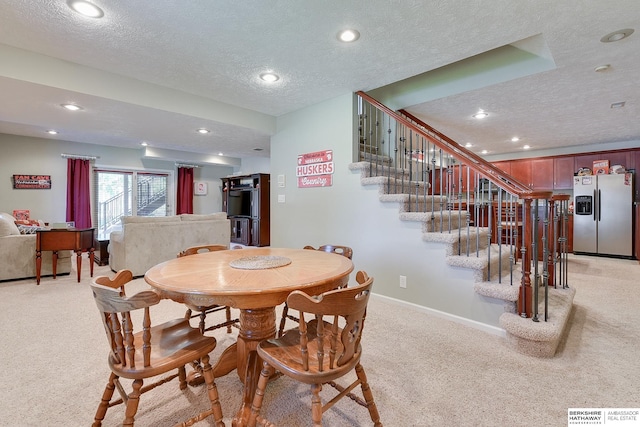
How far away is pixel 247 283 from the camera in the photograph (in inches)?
52.1

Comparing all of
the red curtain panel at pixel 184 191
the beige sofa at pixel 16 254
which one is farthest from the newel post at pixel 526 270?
the red curtain panel at pixel 184 191

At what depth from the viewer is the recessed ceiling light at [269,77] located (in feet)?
9.71

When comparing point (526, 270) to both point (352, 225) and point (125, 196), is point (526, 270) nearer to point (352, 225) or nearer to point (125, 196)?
point (352, 225)

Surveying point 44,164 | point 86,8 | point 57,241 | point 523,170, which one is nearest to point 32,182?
point 44,164

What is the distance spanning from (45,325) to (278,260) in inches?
93.3

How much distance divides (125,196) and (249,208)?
3.16 metres

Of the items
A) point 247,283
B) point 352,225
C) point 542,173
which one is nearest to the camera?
point 247,283

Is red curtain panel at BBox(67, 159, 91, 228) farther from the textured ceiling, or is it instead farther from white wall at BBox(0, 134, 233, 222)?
the textured ceiling

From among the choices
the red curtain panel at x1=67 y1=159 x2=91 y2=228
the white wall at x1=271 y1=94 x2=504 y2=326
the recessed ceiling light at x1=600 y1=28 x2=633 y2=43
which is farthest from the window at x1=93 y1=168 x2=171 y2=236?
the recessed ceiling light at x1=600 y1=28 x2=633 y2=43

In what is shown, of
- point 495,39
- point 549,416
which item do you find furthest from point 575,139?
point 549,416

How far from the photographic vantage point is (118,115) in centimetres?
353

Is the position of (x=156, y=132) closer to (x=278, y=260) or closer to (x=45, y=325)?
(x=45, y=325)

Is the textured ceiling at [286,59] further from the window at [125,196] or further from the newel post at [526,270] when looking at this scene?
the window at [125,196]

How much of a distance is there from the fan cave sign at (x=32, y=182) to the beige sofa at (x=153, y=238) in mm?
3277
